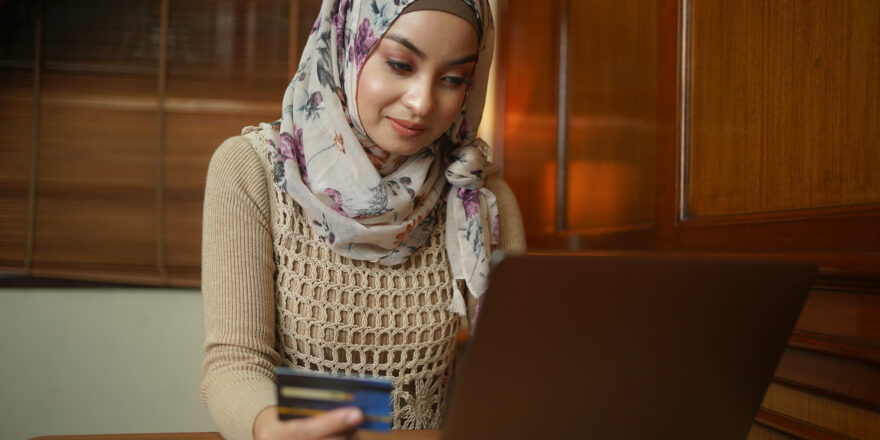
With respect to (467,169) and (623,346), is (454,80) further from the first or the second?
(623,346)

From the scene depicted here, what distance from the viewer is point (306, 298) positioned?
3.26ft

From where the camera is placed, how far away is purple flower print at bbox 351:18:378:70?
957 mm

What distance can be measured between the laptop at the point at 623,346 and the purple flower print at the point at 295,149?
0.66 meters

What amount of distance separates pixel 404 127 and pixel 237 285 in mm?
335

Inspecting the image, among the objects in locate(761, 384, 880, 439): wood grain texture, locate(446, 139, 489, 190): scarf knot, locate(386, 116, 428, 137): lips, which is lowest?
locate(761, 384, 880, 439): wood grain texture

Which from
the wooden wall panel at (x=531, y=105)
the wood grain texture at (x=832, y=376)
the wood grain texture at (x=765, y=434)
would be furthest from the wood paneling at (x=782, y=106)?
the wooden wall panel at (x=531, y=105)

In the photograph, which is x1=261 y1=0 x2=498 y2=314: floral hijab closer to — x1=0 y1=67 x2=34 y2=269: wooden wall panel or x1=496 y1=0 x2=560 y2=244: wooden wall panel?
x1=496 y1=0 x2=560 y2=244: wooden wall panel

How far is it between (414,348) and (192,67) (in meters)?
1.49

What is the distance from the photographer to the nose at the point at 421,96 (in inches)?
36.4

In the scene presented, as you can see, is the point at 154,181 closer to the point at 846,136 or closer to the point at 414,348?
the point at 414,348

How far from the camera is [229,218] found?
939 millimetres

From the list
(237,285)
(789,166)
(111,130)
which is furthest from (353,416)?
(111,130)

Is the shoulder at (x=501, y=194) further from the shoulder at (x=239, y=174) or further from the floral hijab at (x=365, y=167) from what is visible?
the shoulder at (x=239, y=174)

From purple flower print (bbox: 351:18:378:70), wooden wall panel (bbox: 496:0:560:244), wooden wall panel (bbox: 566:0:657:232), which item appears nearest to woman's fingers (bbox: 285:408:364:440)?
purple flower print (bbox: 351:18:378:70)
